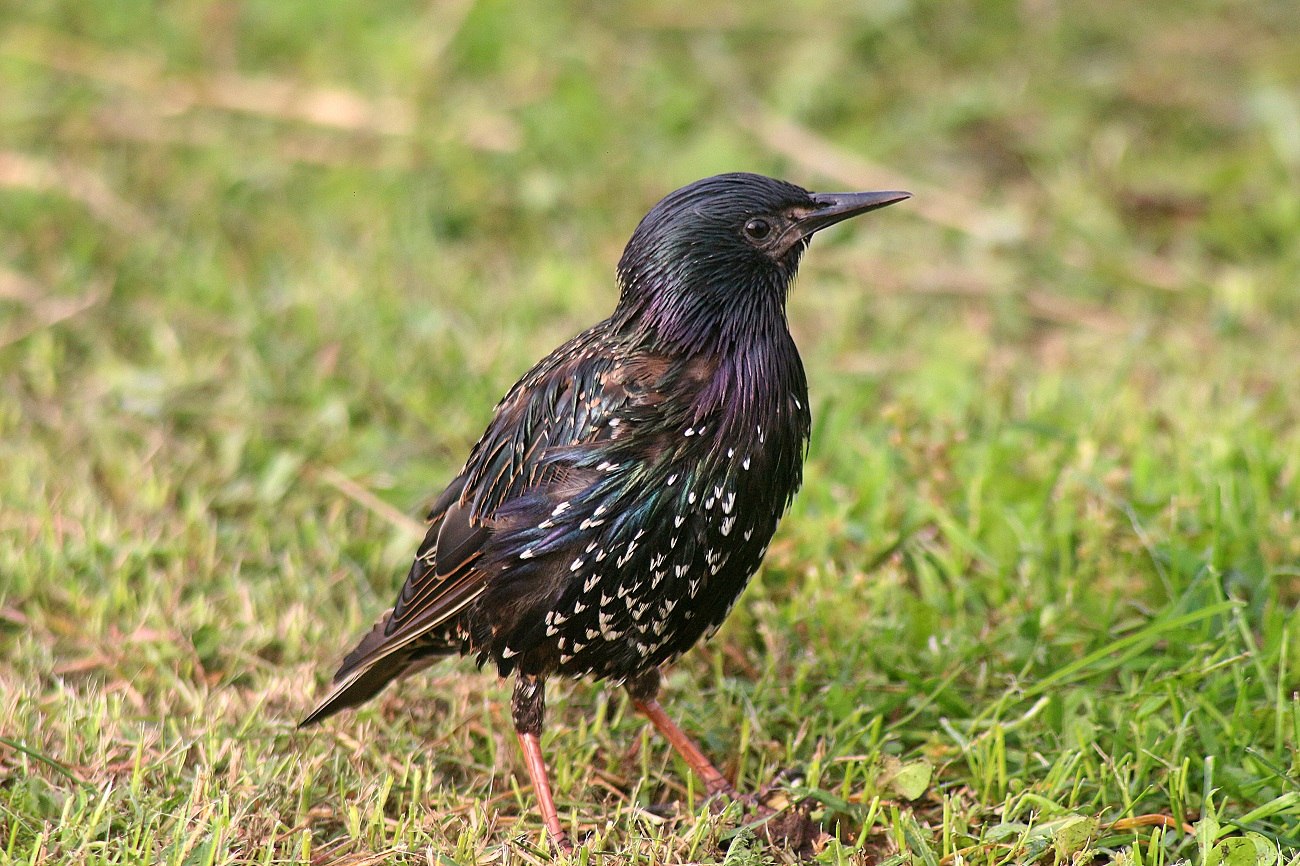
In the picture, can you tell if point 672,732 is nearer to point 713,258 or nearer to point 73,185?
point 713,258

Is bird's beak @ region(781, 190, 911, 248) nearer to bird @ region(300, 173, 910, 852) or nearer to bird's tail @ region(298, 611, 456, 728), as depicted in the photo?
bird @ region(300, 173, 910, 852)

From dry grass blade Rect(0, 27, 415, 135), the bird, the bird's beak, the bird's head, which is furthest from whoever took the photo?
dry grass blade Rect(0, 27, 415, 135)

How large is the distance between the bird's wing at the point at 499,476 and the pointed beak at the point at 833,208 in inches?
19.9

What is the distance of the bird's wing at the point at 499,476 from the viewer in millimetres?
3453

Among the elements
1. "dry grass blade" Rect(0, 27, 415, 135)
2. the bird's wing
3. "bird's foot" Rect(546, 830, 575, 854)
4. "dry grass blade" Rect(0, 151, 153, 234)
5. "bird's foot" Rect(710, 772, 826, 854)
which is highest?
"dry grass blade" Rect(0, 27, 415, 135)

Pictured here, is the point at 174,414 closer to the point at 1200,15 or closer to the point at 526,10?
the point at 526,10

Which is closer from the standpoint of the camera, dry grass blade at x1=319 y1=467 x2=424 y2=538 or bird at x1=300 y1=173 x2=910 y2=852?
bird at x1=300 y1=173 x2=910 y2=852

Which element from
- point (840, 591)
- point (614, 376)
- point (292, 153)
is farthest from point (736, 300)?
point (292, 153)

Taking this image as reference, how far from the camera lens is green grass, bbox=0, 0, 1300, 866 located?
3549 millimetres

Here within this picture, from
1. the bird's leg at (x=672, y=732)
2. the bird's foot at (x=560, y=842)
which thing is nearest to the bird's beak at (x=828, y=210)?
the bird's leg at (x=672, y=732)

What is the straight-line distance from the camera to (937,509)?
4441 millimetres

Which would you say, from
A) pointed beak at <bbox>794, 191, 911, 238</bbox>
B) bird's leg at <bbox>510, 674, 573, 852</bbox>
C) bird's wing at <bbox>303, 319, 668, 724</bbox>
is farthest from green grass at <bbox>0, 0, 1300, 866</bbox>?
pointed beak at <bbox>794, 191, 911, 238</bbox>

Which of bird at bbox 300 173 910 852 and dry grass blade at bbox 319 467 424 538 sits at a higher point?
bird at bbox 300 173 910 852

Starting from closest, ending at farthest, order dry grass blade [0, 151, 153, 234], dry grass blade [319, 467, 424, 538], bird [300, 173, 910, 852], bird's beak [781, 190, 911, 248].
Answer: bird [300, 173, 910, 852] < bird's beak [781, 190, 911, 248] < dry grass blade [319, 467, 424, 538] < dry grass blade [0, 151, 153, 234]
